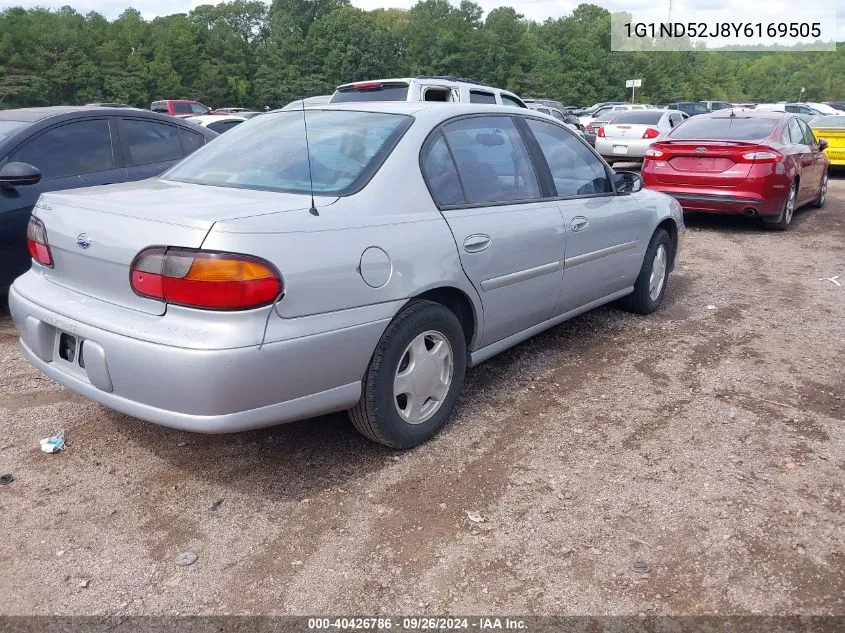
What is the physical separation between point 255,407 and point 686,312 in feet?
13.4

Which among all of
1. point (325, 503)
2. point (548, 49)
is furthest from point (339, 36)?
point (325, 503)

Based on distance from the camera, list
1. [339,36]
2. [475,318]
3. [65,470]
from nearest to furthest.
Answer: [65,470], [475,318], [339,36]

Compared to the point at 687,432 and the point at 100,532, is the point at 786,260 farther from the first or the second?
the point at 100,532

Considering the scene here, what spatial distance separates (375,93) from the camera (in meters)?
9.71

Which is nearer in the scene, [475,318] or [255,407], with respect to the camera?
[255,407]

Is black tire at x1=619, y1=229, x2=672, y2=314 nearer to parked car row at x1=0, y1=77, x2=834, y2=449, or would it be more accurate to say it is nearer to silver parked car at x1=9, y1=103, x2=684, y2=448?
parked car row at x1=0, y1=77, x2=834, y2=449

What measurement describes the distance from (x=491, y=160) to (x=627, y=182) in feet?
5.02

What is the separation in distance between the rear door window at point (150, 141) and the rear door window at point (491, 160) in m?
3.25

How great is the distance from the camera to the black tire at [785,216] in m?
8.91

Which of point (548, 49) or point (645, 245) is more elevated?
point (548, 49)

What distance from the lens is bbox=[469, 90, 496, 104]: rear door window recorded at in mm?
9742

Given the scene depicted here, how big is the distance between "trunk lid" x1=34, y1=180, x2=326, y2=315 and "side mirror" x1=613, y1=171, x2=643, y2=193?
266 cm

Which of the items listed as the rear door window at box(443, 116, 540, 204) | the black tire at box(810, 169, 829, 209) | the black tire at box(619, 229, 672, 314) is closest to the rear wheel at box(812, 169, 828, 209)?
the black tire at box(810, 169, 829, 209)

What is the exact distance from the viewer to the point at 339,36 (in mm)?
64750
